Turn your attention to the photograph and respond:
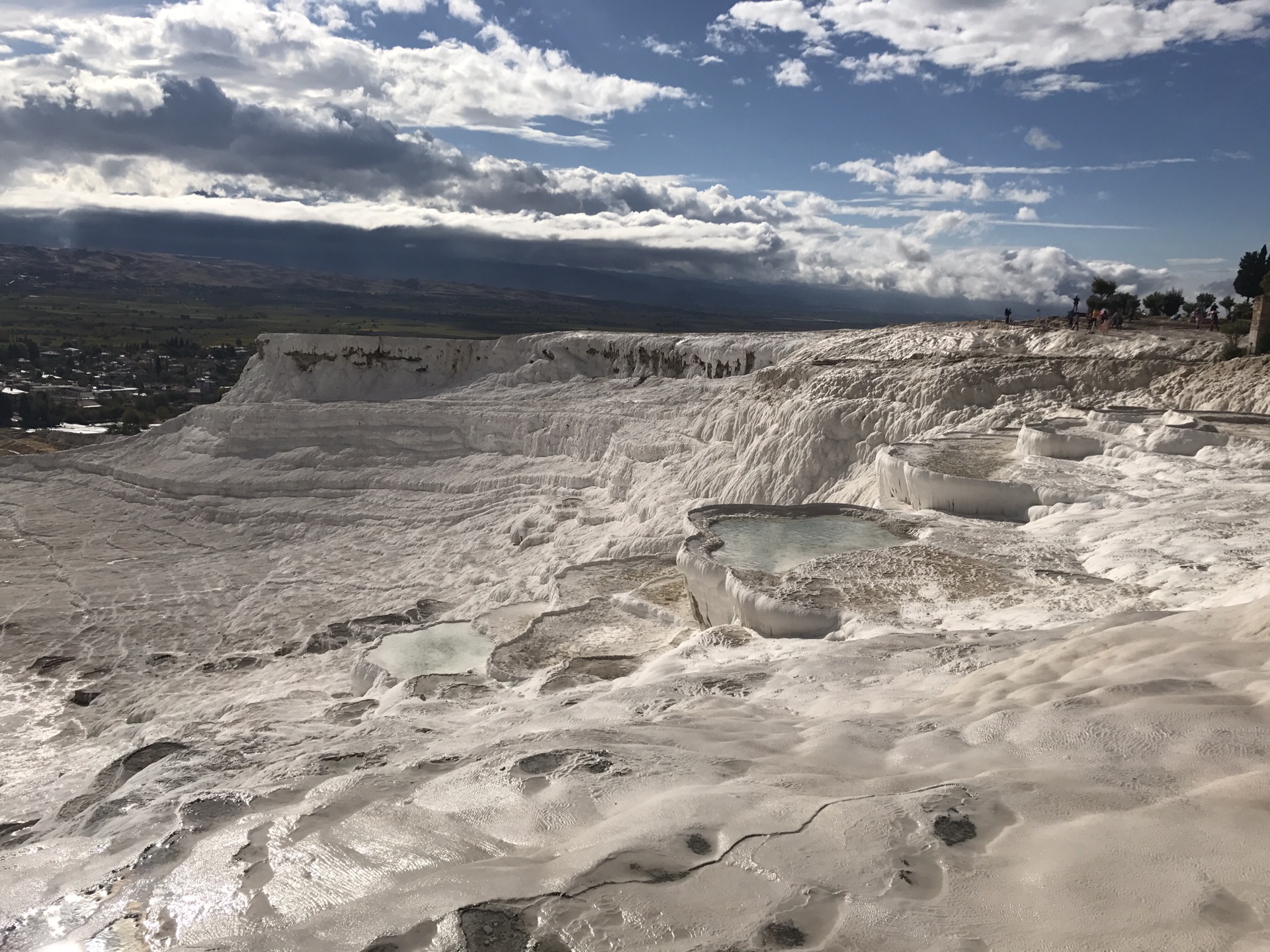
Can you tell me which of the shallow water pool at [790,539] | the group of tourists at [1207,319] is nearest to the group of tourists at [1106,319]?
the group of tourists at [1207,319]

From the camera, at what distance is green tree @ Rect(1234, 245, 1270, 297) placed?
22719 mm

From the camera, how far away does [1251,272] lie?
2316cm

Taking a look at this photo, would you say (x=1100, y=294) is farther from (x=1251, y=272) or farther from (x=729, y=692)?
(x=729, y=692)

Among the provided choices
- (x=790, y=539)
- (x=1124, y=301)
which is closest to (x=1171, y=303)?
(x=1124, y=301)

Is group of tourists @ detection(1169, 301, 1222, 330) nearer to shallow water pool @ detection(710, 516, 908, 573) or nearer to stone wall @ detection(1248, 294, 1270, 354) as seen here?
stone wall @ detection(1248, 294, 1270, 354)

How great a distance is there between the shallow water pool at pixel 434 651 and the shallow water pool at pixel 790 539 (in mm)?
2800

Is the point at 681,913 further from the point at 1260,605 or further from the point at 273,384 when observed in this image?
the point at 273,384

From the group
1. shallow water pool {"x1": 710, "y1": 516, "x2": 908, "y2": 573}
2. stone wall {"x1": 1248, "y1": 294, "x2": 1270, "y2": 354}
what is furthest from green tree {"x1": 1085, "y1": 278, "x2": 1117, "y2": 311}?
shallow water pool {"x1": 710, "y1": 516, "x2": 908, "y2": 573}

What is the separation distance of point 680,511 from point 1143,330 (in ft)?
33.3

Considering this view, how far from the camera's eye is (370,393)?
25.8m

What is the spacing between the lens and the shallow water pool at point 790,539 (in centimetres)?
909

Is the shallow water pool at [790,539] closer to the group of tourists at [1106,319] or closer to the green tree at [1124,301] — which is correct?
the group of tourists at [1106,319]

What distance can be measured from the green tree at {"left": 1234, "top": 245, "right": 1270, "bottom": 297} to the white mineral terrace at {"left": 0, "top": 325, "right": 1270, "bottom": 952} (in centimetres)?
818

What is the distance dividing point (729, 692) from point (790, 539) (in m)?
4.03
